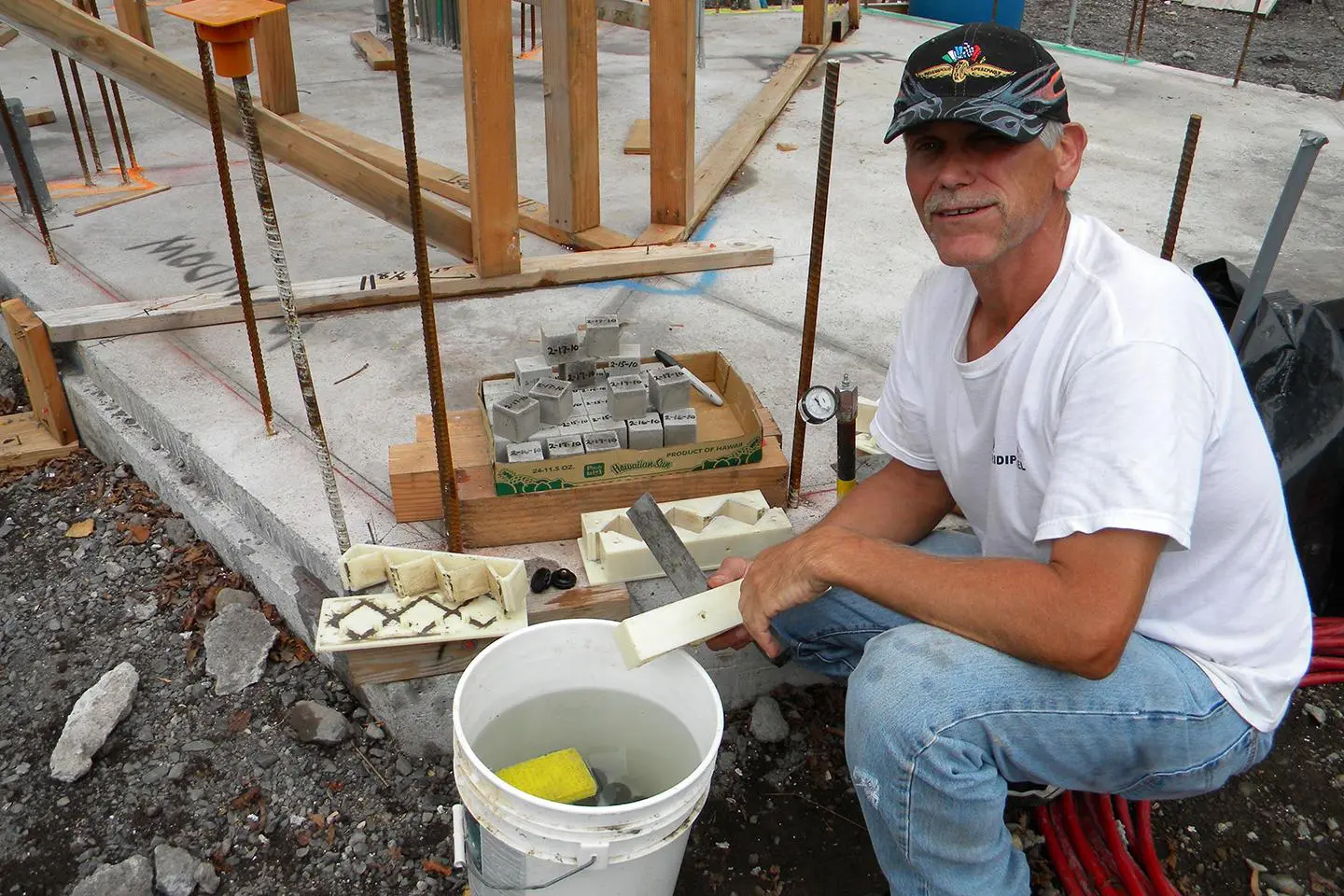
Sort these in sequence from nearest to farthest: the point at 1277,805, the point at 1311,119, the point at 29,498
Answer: the point at 1277,805 → the point at 29,498 → the point at 1311,119

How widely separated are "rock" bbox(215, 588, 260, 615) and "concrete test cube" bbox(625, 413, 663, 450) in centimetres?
121

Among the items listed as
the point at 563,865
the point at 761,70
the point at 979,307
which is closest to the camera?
the point at 563,865

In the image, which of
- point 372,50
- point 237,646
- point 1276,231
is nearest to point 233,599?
point 237,646

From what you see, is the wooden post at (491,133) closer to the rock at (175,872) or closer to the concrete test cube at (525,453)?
the concrete test cube at (525,453)

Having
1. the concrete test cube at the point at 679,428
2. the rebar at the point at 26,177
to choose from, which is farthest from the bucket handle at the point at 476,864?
the rebar at the point at 26,177

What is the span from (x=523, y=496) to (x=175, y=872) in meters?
1.09

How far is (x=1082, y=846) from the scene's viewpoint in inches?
84.4

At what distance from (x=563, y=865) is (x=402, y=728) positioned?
3.01 ft

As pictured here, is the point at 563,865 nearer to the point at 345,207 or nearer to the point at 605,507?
the point at 605,507

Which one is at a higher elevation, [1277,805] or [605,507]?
[605,507]

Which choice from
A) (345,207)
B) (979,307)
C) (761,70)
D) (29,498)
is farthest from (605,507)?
(761,70)

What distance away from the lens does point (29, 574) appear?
3059 mm

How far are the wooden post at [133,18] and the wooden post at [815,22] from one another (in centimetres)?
430

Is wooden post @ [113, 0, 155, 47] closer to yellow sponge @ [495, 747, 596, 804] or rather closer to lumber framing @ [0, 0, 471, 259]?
lumber framing @ [0, 0, 471, 259]
